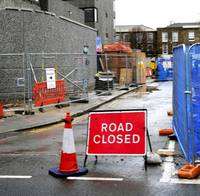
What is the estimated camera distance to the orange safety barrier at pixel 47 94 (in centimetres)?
1888

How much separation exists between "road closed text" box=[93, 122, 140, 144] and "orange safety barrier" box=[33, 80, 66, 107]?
953cm

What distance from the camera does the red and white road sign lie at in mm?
9188

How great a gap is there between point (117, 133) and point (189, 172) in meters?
1.52

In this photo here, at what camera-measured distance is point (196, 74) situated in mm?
9008

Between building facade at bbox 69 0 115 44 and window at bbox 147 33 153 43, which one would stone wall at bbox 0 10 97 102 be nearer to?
building facade at bbox 69 0 115 44

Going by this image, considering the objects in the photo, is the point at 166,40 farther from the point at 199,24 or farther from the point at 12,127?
the point at 12,127

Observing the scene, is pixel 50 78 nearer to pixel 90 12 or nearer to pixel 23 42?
pixel 23 42

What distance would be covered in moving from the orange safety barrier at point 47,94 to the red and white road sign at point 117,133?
9447 mm

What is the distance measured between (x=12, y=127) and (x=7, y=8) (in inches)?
317

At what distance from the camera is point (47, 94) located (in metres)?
19.6

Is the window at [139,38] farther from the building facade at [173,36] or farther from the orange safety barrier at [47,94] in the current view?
the orange safety barrier at [47,94]

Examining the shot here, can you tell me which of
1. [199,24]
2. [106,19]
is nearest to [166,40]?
[199,24]

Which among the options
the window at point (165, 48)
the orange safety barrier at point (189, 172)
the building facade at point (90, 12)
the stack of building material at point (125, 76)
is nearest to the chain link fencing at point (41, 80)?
the stack of building material at point (125, 76)

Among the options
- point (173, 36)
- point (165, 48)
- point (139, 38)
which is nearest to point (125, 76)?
point (165, 48)
